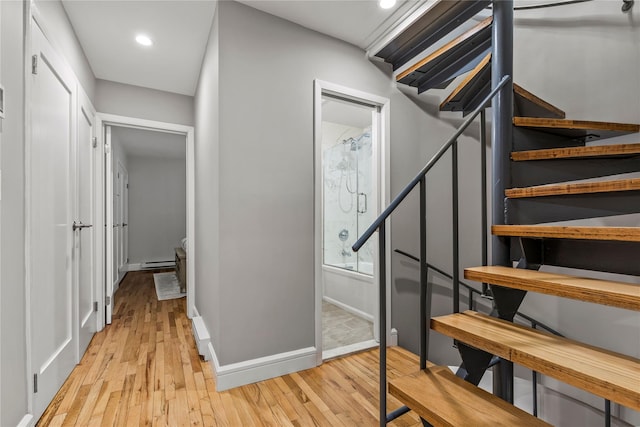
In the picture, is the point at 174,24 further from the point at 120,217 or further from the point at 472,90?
the point at 120,217

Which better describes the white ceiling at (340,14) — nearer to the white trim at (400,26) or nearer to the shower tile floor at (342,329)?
the white trim at (400,26)

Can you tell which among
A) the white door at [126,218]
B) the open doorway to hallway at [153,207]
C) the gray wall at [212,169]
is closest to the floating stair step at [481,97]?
the gray wall at [212,169]

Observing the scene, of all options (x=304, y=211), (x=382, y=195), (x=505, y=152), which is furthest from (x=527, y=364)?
(x=382, y=195)

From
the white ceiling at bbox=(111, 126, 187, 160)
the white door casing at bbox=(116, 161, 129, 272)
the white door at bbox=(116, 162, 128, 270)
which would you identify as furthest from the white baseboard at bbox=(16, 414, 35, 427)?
the white door at bbox=(116, 162, 128, 270)

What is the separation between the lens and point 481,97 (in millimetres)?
2371

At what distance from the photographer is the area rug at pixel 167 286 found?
411 centimetres

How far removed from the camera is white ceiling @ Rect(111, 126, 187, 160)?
14.9ft

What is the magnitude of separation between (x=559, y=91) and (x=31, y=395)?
12.1ft

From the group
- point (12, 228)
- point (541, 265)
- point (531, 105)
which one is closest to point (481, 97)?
point (531, 105)

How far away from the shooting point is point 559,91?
6.89ft

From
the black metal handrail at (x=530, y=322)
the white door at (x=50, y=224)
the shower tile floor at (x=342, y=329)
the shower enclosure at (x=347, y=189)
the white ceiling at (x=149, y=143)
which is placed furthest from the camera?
the white ceiling at (x=149, y=143)

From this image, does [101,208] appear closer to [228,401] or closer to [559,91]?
[228,401]

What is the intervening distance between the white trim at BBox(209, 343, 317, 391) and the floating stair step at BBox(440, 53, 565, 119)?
2.15 meters

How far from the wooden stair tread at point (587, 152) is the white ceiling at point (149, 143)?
165 inches
